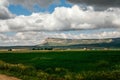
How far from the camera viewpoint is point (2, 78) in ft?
149

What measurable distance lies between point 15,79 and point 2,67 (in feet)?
77.2

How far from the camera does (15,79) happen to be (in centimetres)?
4562

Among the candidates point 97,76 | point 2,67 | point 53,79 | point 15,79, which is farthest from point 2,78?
point 2,67

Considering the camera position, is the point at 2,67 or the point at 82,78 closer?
the point at 82,78

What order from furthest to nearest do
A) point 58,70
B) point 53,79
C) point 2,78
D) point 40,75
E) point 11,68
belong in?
1. point 58,70
2. point 11,68
3. point 40,75
4. point 53,79
5. point 2,78

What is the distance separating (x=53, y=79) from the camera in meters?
50.4

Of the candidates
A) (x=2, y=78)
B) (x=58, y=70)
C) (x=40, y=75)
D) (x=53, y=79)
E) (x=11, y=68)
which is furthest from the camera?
(x=58, y=70)

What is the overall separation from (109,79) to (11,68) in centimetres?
2387

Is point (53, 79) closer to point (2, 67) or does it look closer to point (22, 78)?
point (22, 78)

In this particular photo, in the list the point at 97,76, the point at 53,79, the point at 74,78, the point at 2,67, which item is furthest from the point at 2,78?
the point at 2,67

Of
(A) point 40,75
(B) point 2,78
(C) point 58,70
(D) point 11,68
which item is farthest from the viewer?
(C) point 58,70

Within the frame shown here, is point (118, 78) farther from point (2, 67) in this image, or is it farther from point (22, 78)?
point (2, 67)

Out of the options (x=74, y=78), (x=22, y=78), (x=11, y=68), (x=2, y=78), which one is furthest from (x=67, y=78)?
(x=11, y=68)

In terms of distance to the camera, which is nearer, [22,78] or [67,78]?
[22,78]
